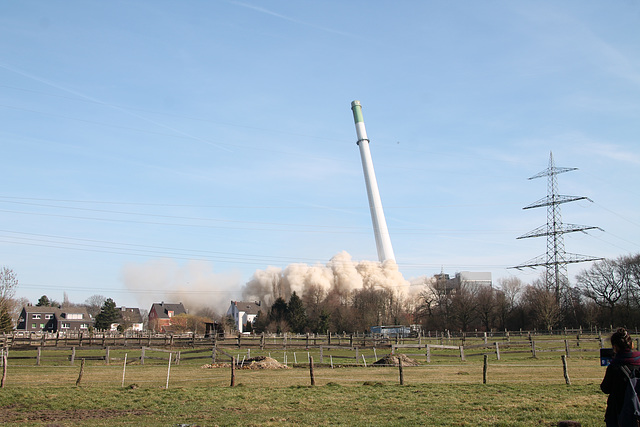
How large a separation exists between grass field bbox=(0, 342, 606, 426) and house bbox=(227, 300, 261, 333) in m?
103

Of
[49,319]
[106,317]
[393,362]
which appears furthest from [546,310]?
[49,319]

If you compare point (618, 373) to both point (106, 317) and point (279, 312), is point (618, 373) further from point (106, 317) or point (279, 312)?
point (106, 317)

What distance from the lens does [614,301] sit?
78375mm

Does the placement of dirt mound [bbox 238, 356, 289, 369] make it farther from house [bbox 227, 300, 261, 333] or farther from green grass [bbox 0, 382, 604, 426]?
house [bbox 227, 300, 261, 333]

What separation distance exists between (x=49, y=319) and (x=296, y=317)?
2488 inches

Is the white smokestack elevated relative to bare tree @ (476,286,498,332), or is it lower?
elevated

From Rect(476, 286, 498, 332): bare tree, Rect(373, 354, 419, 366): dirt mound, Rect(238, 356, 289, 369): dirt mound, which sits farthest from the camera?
Rect(476, 286, 498, 332): bare tree

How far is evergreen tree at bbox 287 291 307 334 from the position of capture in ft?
314

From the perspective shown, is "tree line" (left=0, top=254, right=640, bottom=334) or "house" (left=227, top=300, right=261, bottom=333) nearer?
"tree line" (left=0, top=254, right=640, bottom=334)

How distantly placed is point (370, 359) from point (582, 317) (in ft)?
167

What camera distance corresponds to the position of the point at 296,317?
96188mm

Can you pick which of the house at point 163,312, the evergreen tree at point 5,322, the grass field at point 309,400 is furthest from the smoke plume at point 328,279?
the grass field at point 309,400

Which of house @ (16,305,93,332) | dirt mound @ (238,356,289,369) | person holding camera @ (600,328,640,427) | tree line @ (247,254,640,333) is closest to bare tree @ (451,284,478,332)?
tree line @ (247,254,640,333)

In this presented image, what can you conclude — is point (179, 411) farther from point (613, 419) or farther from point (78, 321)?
point (78, 321)
